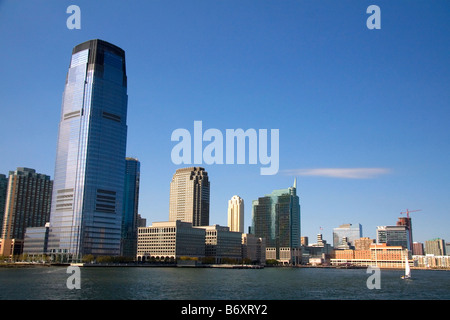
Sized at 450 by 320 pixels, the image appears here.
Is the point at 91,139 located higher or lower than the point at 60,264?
higher

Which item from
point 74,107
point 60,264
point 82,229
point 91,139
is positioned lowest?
point 60,264

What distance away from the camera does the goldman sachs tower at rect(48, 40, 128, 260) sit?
190m

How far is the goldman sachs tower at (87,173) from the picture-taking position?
18975 cm

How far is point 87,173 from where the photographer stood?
618 ft
